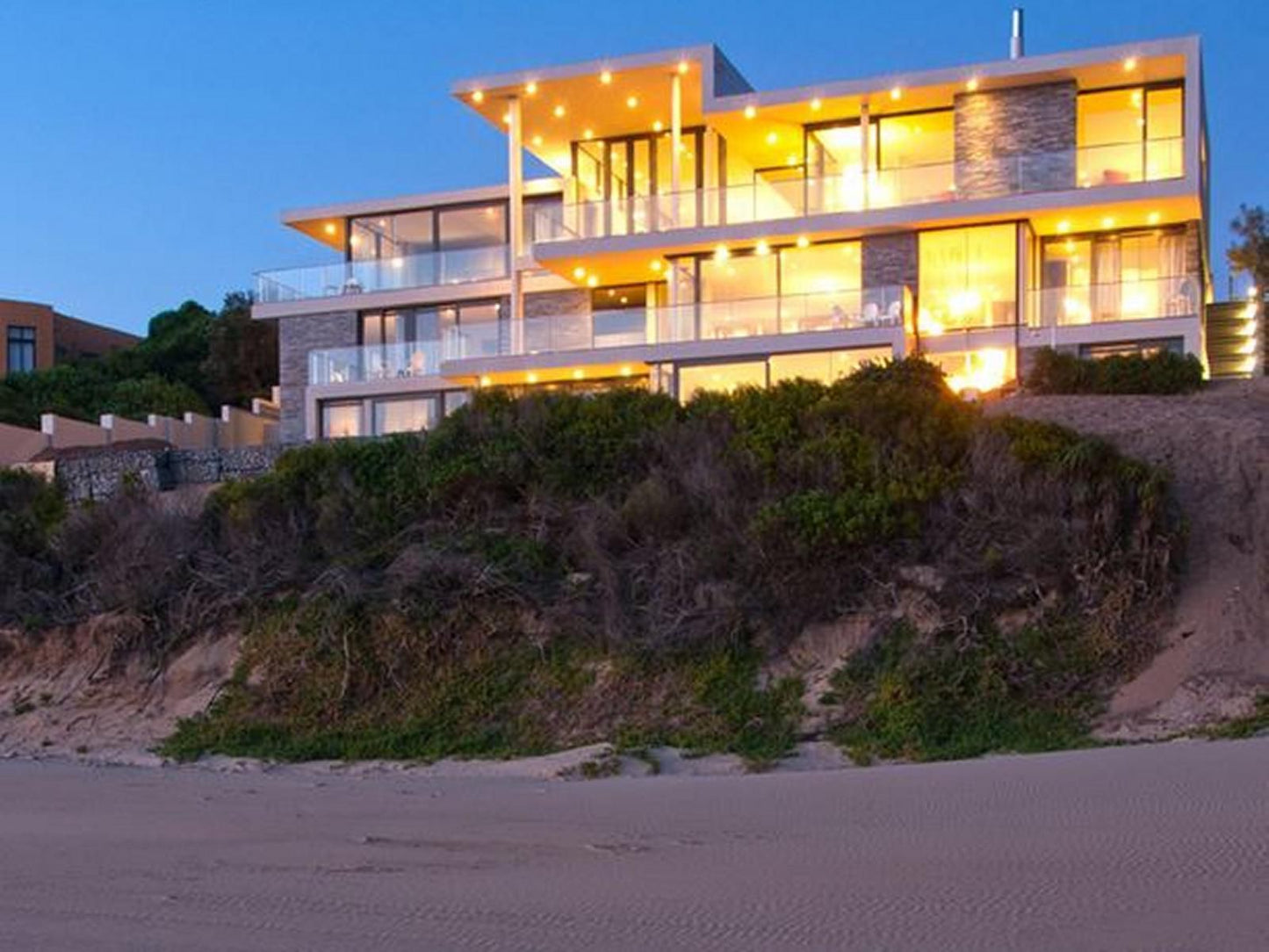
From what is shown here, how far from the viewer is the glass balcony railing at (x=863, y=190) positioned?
97.3ft

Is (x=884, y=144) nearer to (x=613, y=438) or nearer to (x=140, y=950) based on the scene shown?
(x=613, y=438)

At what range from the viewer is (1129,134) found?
101 feet

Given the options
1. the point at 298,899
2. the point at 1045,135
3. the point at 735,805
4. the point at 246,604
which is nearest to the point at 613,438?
the point at 246,604

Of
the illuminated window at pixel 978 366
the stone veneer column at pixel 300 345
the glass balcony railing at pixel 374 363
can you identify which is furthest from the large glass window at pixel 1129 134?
the stone veneer column at pixel 300 345

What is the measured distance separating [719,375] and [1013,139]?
745cm

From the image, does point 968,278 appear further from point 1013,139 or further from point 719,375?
point 719,375

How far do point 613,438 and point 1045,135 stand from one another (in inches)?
596

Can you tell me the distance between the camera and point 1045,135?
99.8 feet

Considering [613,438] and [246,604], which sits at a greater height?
[613,438]

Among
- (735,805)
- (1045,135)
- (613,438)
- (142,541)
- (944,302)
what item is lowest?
(735,805)

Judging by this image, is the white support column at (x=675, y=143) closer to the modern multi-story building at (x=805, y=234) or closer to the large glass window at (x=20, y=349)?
the modern multi-story building at (x=805, y=234)

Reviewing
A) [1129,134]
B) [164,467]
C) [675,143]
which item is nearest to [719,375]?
[675,143]

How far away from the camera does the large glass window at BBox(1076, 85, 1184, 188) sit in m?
29.5

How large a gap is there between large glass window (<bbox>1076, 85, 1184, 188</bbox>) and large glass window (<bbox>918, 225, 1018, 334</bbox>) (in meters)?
2.06
